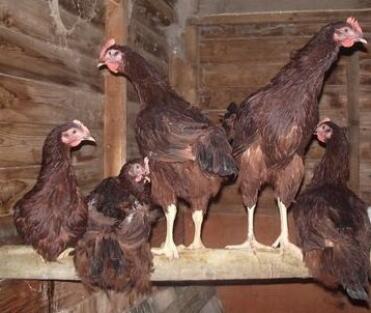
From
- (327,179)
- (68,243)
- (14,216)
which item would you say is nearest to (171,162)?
(68,243)

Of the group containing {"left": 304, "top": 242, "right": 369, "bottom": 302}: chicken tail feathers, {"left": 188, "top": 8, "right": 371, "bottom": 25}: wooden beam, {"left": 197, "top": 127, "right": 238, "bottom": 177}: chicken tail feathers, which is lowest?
{"left": 304, "top": 242, "right": 369, "bottom": 302}: chicken tail feathers

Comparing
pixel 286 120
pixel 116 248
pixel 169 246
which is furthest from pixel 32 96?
pixel 286 120

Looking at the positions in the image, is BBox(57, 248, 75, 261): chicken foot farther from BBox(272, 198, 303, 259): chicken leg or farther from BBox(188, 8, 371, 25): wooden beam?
BBox(188, 8, 371, 25): wooden beam

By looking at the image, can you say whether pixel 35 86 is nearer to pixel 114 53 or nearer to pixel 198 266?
pixel 114 53

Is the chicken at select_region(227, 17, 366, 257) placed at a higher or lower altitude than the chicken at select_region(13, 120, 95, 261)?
higher

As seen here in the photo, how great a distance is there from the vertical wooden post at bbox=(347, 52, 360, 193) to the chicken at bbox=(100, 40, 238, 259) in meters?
1.88

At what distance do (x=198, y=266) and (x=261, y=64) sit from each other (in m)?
2.37

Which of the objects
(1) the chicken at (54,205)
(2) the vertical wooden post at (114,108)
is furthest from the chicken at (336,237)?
(2) the vertical wooden post at (114,108)

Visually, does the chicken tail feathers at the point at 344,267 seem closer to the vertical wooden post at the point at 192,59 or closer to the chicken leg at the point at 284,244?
the chicken leg at the point at 284,244

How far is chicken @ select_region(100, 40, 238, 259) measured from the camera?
7.09ft

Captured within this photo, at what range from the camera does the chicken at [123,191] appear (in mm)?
2143

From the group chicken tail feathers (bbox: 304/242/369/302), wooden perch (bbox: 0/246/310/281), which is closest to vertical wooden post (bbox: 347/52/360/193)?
chicken tail feathers (bbox: 304/242/369/302)

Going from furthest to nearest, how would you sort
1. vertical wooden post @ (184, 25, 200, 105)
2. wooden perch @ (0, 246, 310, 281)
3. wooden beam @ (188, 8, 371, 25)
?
1. vertical wooden post @ (184, 25, 200, 105)
2. wooden beam @ (188, 8, 371, 25)
3. wooden perch @ (0, 246, 310, 281)

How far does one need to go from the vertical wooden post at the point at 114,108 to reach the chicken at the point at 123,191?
1.65ft
